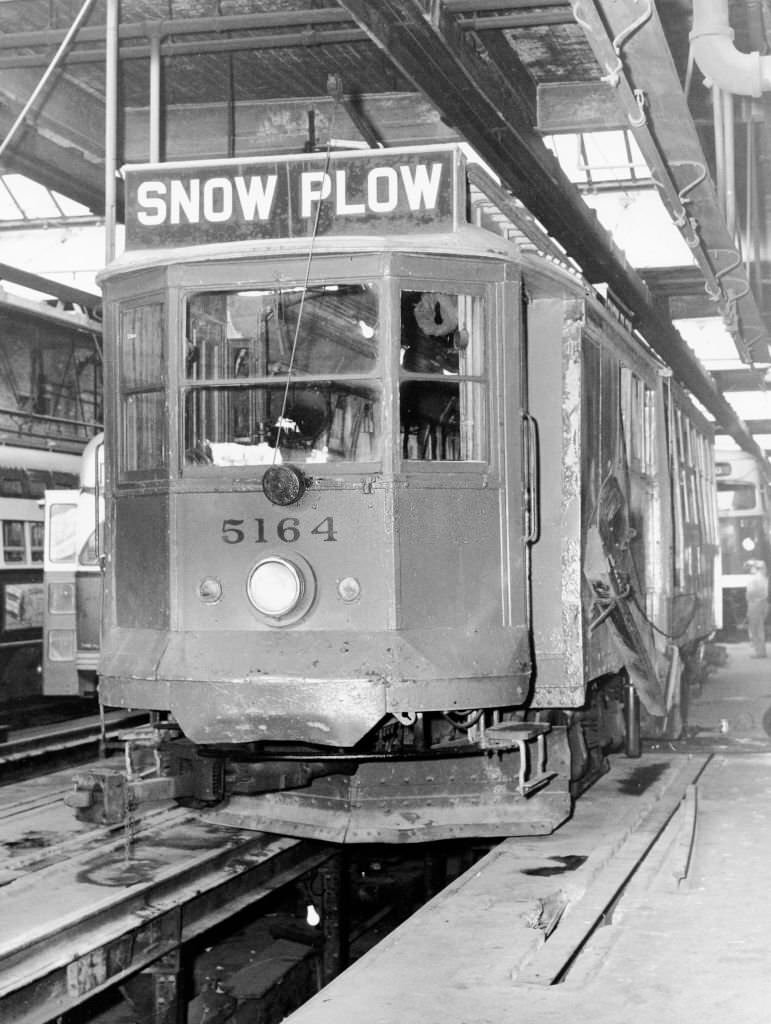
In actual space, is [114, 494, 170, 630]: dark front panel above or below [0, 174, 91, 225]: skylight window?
below

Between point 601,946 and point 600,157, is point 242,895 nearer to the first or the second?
point 601,946

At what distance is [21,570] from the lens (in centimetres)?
1441

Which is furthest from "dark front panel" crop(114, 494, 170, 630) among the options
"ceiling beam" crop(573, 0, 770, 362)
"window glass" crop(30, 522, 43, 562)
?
"window glass" crop(30, 522, 43, 562)

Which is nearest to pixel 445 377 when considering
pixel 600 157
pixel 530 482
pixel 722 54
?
pixel 530 482

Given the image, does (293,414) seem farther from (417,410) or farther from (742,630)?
(742,630)

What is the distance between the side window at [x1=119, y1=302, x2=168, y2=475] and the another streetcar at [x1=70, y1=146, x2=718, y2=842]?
2 centimetres

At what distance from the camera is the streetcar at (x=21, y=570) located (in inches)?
559

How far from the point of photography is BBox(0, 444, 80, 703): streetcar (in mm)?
14195

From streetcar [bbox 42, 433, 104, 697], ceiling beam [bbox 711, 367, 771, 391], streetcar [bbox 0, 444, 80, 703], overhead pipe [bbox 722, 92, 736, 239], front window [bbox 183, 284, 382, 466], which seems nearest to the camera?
front window [bbox 183, 284, 382, 466]

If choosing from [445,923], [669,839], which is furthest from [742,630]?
[445,923]

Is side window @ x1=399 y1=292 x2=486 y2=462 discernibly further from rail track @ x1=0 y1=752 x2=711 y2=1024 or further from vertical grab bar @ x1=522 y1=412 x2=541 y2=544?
rail track @ x1=0 y1=752 x2=711 y2=1024

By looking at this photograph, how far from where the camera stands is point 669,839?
729 cm

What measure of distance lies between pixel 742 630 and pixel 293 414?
84.3 feet

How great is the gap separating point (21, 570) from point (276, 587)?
8.87 metres
